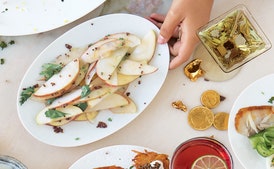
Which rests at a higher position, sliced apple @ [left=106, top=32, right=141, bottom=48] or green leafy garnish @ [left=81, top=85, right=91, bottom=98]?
sliced apple @ [left=106, top=32, right=141, bottom=48]

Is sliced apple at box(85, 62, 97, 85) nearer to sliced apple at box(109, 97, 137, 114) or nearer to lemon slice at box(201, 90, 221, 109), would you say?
sliced apple at box(109, 97, 137, 114)

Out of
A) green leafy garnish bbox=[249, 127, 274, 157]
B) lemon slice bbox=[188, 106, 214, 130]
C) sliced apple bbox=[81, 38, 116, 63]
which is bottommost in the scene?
green leafy garnish bbox=[249, 127, 274, 157]

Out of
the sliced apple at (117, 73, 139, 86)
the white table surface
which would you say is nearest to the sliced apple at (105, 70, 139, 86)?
the sliced apple at (117, 73, 139, 86)

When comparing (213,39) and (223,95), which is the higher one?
(213,39)

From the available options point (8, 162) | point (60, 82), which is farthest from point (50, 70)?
point (8, 162)

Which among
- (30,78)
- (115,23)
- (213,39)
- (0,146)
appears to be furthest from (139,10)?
(0,146)

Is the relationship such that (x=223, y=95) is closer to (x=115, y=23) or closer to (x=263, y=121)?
(x=263, y=121)

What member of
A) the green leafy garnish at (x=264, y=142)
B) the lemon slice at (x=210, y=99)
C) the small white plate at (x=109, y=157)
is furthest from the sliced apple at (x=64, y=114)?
the green leafy garnish at (x=264, y=142)
